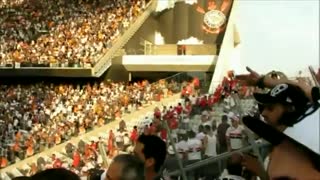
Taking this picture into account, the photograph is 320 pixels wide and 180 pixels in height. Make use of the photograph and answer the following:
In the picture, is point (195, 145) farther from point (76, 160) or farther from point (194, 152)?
point (76, 160)

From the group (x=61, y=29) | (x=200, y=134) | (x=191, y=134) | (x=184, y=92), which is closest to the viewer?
(x=200, y=134)

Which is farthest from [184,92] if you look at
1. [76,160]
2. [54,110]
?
[54,110]

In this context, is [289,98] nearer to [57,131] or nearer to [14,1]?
[57,131]

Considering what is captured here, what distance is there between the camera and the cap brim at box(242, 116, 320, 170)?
61.2 inches

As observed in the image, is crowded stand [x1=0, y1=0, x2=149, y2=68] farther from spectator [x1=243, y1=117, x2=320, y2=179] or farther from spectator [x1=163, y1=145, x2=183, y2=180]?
spectator [x1=243, y1=117, x2=320, y2=179]

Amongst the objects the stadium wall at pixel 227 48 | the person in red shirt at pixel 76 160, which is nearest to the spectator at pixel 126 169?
the person in red shirt at pixel 76 160

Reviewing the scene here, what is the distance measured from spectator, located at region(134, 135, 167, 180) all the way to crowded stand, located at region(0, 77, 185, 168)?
6513mm

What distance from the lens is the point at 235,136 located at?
13.1 ft

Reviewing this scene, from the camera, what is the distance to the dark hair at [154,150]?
2.38 meters

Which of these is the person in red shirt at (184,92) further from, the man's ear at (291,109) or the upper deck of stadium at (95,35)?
the upper deck of stadium at (95,35)

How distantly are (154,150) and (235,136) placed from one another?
1.68 m

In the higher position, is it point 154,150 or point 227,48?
point 227,48

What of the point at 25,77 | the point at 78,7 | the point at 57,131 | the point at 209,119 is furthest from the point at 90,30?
the point at 209,119

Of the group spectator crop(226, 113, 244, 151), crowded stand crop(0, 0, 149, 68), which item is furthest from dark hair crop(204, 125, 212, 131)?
crowded stand crop(0, 0, 149, 68)
